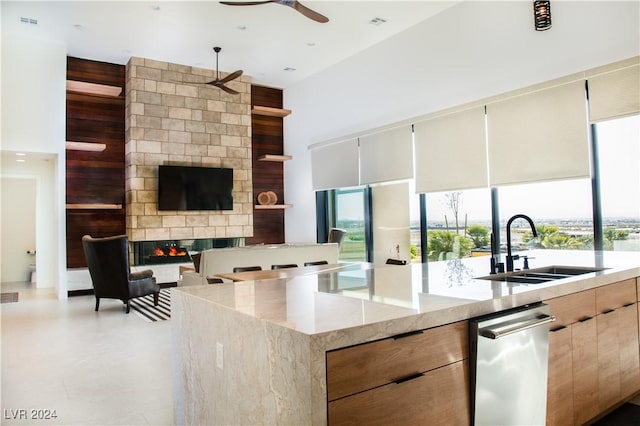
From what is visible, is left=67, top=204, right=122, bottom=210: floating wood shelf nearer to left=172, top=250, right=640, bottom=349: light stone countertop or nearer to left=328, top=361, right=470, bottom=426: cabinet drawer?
left=172, top=250, right=640, bottom=349: light stone countertop

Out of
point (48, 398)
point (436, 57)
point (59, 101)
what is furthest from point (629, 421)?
point (59, 101)

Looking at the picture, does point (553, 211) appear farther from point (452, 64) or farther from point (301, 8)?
point (301, 8)

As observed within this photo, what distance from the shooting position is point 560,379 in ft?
7.06

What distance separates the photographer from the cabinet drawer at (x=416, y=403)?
1.37 meters

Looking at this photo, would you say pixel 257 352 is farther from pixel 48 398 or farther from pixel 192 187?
pixel 192 187

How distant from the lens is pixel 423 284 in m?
2.25

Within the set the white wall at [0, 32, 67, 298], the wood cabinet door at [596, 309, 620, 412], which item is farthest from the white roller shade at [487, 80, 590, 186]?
the white wall at [0, 32, 67, 298]

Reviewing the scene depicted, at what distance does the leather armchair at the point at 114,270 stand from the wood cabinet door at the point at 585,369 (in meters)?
5.37

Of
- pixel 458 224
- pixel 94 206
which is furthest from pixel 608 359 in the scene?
pixel 94 206

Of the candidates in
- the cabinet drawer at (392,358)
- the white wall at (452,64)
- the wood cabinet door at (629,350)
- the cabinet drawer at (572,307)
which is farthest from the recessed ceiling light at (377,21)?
the cabinet drawer at (392,358)

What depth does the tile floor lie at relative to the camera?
2.88 metres

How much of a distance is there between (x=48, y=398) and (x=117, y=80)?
6.71m

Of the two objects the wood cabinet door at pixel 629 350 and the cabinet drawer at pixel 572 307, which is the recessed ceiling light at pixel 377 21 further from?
the cabinet drawer at pixel 572 307

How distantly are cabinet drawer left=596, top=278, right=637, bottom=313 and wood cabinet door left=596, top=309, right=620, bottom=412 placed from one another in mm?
42
